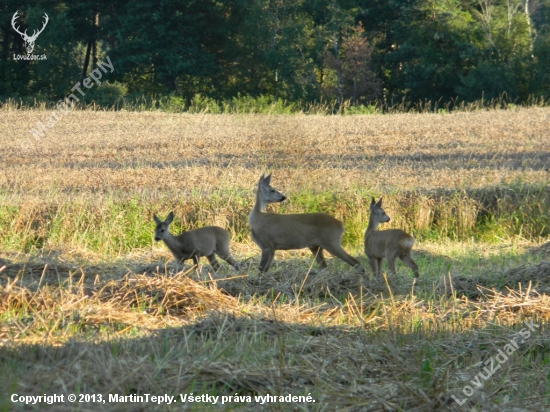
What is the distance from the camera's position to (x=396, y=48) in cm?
4875

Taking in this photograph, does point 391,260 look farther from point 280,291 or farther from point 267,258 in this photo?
point 280,291

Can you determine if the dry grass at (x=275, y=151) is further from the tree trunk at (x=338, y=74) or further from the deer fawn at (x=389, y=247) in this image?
the tree trunk at (x=338, y=74)

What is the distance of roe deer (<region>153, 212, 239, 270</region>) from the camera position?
1098 centimetres

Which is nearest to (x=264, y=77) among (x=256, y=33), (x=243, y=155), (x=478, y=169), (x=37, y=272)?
(x=256, y=33)

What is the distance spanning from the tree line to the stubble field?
970 inches

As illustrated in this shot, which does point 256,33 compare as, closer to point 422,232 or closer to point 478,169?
point 478,169

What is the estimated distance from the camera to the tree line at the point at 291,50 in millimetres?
44812

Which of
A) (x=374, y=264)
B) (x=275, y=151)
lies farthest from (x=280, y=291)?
(x=275, y=151)

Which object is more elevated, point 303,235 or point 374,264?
point 303,235

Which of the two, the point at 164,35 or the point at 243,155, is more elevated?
the point at 164,35

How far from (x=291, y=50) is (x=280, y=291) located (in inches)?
1531

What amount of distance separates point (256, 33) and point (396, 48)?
8309 mm

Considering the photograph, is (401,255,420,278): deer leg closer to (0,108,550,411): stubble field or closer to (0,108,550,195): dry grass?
(0,108,550,411): stubble field

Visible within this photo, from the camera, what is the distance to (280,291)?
873 centimetres
